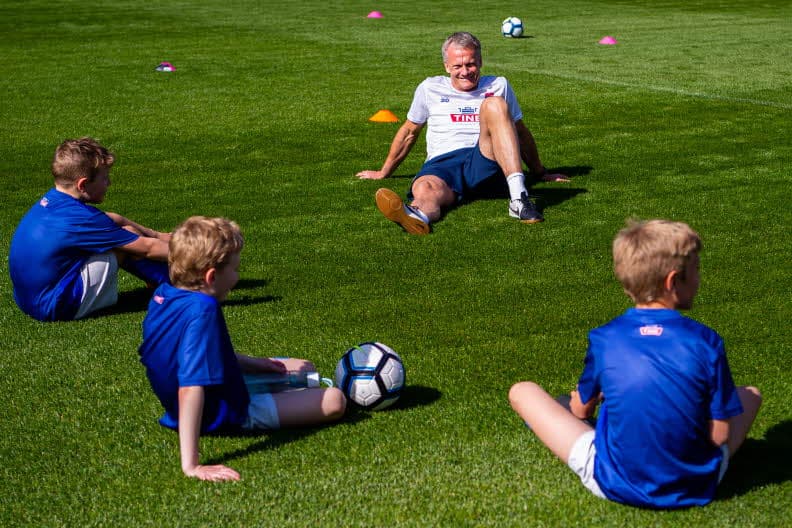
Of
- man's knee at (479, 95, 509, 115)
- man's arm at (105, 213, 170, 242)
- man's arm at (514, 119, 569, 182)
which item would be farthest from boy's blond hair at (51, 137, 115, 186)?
man's arm at (514, 119, 569, 182)

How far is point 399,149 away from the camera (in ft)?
33.1

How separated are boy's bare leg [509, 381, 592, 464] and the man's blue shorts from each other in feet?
16.3

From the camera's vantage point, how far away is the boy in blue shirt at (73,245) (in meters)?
6.50

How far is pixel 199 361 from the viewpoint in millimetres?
4527

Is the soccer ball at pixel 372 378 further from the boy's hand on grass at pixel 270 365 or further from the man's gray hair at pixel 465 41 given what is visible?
the man's gray hair at pixel 465 41

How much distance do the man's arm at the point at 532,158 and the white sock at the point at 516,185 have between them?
912 mm

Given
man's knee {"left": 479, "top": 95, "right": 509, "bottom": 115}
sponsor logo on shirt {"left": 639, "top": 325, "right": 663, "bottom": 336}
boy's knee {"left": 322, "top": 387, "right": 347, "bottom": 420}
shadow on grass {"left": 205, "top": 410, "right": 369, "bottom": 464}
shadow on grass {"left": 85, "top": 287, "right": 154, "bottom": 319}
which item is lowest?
shadow on grass {"left": 205, "top": 410, "right": 369, "bottom": 464}

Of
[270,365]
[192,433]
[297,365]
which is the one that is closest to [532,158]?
[297,365]

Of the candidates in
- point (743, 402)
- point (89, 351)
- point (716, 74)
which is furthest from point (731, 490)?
point (716, 74)

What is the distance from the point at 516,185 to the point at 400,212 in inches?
46.4

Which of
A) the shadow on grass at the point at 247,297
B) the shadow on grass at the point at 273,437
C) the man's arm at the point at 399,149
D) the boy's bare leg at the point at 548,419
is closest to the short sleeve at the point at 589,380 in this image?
the boy's bare leg at the point at 548,419

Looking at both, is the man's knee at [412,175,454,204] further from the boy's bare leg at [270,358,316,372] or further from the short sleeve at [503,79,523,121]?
the boy's bare leg at [270,358,316,372]

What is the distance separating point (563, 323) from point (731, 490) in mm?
2273

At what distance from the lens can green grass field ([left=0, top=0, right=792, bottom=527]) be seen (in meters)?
4.48
